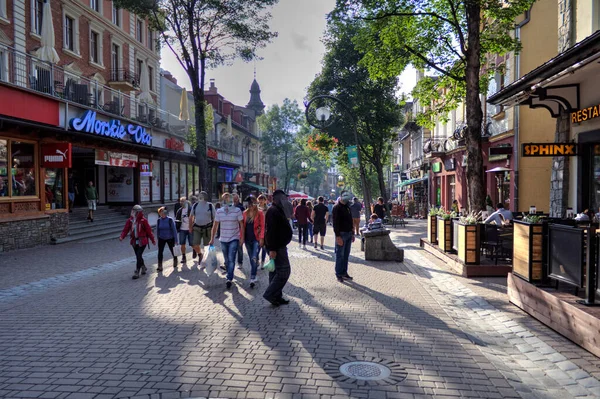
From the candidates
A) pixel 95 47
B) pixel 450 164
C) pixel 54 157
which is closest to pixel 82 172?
pixel 95 47

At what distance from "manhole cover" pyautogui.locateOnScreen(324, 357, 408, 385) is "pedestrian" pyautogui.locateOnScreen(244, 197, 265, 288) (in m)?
4.14

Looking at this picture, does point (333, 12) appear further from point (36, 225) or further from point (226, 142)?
point (226, 142)

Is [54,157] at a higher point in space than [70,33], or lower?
lower

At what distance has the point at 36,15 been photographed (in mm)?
19891

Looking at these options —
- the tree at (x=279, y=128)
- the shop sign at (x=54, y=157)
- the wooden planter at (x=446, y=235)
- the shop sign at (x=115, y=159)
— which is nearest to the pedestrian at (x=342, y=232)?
the wooden planter at (x=446, y=235)

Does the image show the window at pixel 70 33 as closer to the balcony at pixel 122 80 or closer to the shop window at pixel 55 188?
the balcony at pixel 122 80

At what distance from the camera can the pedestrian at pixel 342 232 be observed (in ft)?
29.2

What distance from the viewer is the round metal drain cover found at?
425cm

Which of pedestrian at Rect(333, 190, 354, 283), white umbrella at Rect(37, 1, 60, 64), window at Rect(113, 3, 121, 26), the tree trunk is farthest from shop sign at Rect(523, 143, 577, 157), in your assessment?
window at Rect(113, 3, 121, 26)

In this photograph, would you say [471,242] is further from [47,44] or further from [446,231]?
[47,44]

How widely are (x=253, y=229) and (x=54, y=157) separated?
33.0 feet

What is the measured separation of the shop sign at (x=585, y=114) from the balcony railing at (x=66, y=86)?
1488 centimetres

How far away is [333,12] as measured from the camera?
41.7 ft

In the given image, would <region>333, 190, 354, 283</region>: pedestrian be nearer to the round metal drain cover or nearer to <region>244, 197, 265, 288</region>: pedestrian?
<region>244, 197, 265, 288</region>: pedestrian
